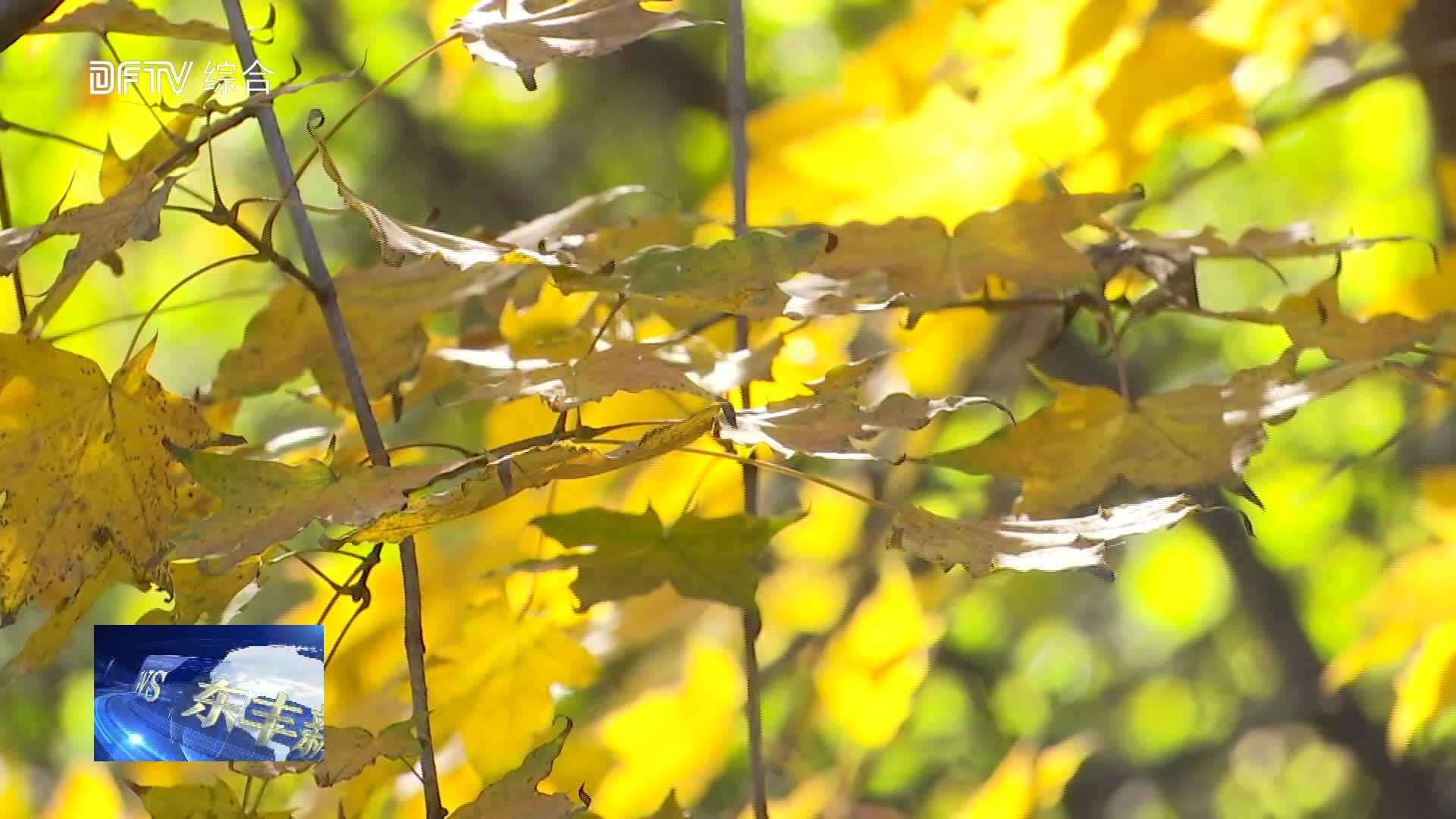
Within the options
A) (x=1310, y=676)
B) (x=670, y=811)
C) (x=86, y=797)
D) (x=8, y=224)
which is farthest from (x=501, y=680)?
(x=1310, y=676)

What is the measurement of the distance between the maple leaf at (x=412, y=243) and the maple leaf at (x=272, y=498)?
4 cm

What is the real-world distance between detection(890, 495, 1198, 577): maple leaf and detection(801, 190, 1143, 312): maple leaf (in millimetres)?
114

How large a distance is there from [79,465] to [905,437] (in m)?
0.70

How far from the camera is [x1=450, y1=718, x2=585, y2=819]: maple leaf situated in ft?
0.95

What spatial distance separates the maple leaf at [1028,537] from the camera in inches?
10.9

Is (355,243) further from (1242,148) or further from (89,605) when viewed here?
Result: (89,605)

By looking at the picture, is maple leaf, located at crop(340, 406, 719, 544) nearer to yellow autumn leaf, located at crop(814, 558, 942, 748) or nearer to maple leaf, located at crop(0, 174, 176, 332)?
maple leaf, located at crop(0, 174, 176, 332)

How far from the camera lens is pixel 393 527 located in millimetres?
273

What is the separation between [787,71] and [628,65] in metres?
0.23

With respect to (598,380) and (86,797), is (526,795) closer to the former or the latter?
(598,380)

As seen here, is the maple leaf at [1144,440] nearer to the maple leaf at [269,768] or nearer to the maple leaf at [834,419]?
the maple leaf at [834,419]

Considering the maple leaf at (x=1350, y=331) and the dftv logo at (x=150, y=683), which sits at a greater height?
the dftv logo at (x=150, y=683)

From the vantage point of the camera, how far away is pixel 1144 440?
1.38 feet

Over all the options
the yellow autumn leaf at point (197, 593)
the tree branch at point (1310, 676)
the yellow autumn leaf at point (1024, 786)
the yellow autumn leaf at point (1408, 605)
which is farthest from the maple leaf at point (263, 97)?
the tree branch at point (1310, 676)
